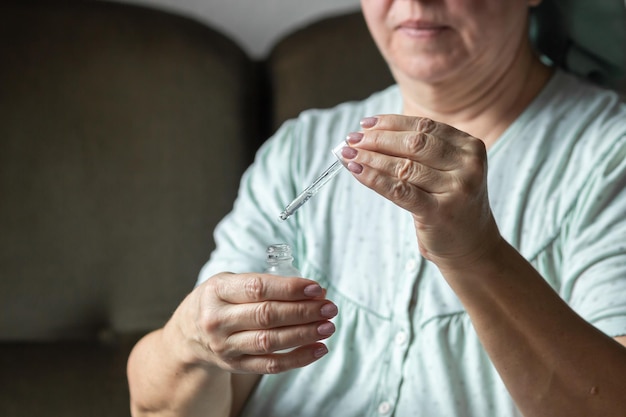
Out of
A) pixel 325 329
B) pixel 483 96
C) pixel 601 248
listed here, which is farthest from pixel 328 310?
pixel 483 96

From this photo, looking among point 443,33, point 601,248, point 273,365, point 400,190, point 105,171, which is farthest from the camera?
point 105,171

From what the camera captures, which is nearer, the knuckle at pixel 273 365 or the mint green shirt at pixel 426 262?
the knuckle at pixel 273 365

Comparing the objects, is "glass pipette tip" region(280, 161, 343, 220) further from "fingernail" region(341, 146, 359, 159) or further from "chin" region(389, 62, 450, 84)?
"chin" region(389, 62, 450, 84)

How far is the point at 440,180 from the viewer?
86 cm

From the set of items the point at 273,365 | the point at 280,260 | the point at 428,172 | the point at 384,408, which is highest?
the point at 428,172

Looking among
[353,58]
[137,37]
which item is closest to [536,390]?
[353,58]

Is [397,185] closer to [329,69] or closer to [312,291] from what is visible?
[312,291]

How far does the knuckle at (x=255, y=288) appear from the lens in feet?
3.01

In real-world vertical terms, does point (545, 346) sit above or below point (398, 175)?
below

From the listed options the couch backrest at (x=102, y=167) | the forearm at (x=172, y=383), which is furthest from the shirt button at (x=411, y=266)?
the couch backrest at (x=102, y=167)

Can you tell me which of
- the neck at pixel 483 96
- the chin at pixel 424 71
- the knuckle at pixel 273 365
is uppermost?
the chin at pixel 424 71

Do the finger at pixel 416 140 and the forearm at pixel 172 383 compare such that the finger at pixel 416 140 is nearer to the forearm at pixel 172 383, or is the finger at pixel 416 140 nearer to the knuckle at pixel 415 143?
the knuckle at pixel 415 143

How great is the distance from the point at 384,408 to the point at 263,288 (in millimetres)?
341

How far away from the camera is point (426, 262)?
3.99 ft
